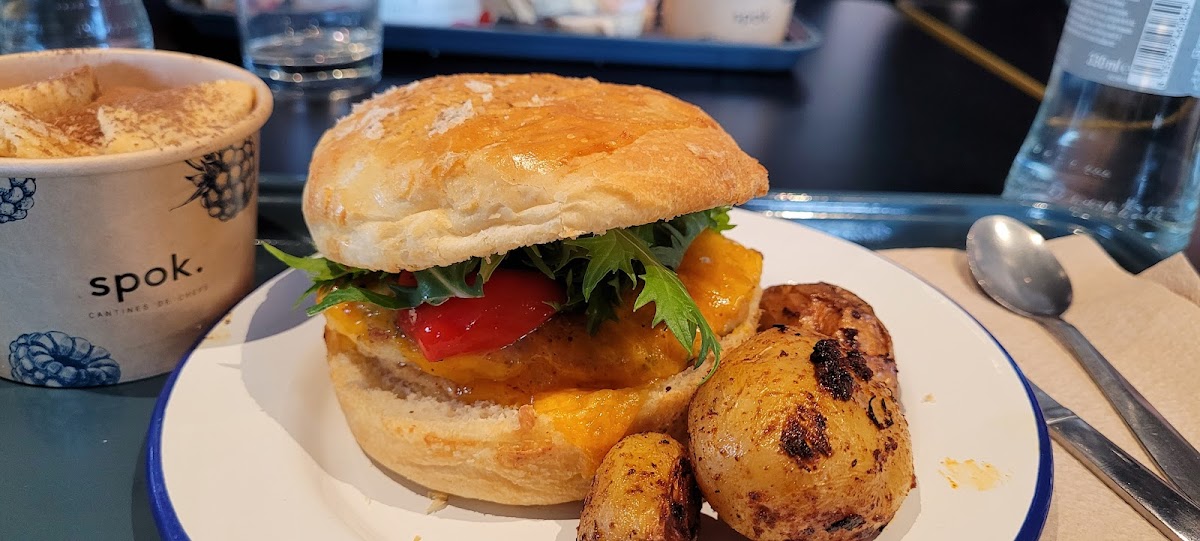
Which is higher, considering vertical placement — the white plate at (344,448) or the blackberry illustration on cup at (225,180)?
the blackberry illustration on cup at (225,180)

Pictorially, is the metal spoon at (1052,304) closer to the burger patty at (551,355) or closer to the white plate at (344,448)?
the white plate at (344,448)

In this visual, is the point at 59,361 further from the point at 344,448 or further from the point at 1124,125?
the point at 1124,125

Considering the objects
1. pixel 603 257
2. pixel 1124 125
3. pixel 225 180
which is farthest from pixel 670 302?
pixel 1124 125

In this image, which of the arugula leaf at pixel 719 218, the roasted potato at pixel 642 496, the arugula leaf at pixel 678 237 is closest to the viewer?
the roasted potato at pixel 642 496

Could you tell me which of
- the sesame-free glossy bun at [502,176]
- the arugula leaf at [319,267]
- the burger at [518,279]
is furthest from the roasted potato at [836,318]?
the arugula leaf at [319,267]

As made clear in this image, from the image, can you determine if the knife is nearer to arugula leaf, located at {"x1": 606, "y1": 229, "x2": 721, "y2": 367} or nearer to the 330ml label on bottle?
arugula leaf, located at {"x1": 606, "y1": 229, "x2": 721, "y2": 367}

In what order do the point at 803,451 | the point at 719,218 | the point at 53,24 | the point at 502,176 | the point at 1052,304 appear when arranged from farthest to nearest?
the point at 53,24
the point at 1052,304
the point at 719,218
the point at 502,176
the point at 803,451

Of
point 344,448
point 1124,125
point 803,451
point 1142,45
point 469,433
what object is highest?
point 1142,45
